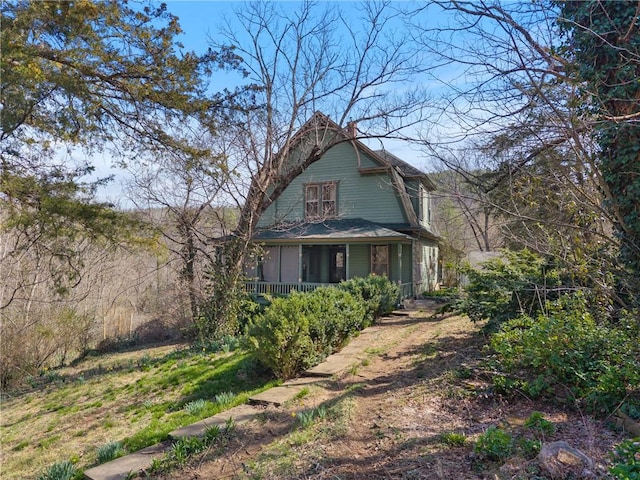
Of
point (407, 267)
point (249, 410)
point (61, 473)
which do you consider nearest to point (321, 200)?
point (407, 267)

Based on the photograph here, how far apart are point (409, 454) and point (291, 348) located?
312 centimetres

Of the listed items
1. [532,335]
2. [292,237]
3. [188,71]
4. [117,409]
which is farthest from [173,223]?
[532,335]

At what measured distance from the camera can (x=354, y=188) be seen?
55.3ft

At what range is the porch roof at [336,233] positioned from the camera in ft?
47.9

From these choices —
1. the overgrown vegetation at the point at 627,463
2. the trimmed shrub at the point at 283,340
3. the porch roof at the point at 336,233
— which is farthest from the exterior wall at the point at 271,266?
the overgrown vegetation at the point at 627,463

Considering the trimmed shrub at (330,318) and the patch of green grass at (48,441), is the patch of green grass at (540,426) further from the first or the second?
the patch of green grass at (48,441)

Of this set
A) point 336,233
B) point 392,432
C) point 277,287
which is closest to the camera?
point 392,432

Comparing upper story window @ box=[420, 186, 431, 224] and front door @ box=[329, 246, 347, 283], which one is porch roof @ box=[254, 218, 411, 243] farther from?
upper story window @ box=[420, 186, 431, 224]

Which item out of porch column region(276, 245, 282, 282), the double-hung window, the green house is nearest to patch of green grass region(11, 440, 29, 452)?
the green house

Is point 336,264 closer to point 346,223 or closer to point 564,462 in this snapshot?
point 346,223

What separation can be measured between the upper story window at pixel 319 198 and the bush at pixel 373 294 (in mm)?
5380

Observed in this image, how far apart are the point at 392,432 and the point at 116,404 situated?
582 centimetres

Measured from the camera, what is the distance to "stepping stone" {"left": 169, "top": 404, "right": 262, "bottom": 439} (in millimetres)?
4219

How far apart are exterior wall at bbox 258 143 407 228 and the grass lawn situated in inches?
Result: 339
